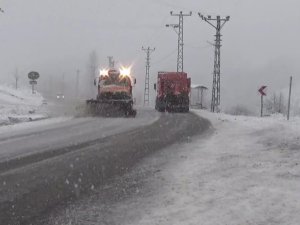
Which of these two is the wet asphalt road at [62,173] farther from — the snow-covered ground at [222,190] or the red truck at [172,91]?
the red truck at [172,91]

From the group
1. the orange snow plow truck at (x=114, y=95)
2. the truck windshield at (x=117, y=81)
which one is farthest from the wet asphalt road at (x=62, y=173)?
the truck windshield at (x=117, y=81)

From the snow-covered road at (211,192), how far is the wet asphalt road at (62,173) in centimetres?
47

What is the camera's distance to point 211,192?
8008 mm

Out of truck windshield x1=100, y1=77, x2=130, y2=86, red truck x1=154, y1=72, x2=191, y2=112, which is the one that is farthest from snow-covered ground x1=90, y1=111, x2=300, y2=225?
red truck x1=154, y1=72, x2=191, y2=112

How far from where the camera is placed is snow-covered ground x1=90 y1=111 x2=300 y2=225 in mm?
6727

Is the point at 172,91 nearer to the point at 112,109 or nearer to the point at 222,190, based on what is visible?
the point at 112,109

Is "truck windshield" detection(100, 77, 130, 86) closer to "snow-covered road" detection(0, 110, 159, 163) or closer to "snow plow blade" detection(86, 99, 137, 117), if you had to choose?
"snow plow blade" detection(86, 99, 137, 117)

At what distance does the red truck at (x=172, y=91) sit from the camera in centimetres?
4250

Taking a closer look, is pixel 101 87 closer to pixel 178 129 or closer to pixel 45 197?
pixel 178 129

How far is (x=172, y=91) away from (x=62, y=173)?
33242mm

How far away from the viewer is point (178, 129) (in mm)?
20703

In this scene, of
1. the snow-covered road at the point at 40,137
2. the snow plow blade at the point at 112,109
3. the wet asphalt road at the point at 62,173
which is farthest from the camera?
the snow plow blade at the point at 112,109

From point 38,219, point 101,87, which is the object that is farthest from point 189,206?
point 101,87

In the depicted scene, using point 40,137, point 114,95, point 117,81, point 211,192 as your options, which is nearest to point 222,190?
point 211,192
